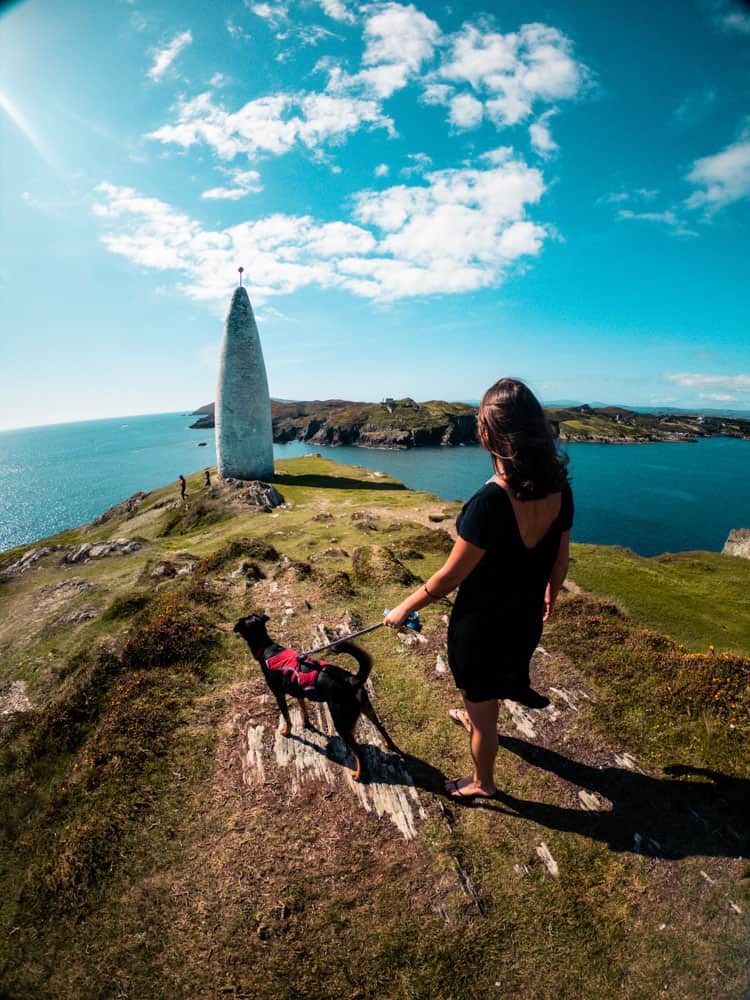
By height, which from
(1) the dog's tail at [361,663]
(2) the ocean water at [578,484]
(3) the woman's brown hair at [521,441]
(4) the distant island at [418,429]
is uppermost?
(4) the distant island at [418,429]

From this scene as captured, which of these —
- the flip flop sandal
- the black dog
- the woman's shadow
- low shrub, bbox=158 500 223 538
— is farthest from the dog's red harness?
low shrub, bbox=158 500 223 538

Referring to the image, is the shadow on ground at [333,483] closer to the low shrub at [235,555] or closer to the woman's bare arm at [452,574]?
the low shrub at [235,555]

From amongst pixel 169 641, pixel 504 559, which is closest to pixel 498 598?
pixel 504 559

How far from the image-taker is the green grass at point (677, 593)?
438 inches

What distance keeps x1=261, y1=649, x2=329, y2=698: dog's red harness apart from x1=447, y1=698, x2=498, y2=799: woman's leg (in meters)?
1.91

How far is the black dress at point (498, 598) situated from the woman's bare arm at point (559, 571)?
14cm

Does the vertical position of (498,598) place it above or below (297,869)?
above

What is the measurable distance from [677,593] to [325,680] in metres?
13.8

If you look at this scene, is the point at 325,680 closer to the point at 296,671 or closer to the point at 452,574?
the point at 296,671

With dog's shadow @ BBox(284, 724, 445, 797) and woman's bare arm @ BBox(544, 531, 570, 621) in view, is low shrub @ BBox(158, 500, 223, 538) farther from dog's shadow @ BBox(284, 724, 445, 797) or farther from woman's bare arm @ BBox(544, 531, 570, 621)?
woman's bare arm @ BBox(544, 531, 570, 621)

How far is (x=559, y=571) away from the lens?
14.7 feet

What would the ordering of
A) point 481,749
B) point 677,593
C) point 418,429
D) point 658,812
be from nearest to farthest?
point 481,749 < point 658,812 < point 677,593 < point 418,429

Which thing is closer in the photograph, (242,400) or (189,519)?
(189,519)

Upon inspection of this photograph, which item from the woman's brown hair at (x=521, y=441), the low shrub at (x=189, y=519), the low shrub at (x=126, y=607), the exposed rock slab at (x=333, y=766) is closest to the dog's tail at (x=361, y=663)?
the exposed rock slab at (x=333, y=766)
